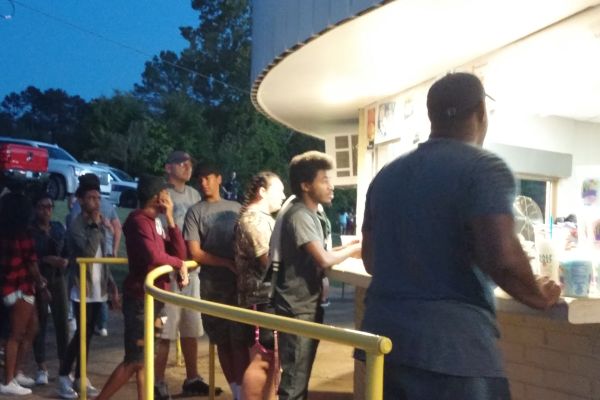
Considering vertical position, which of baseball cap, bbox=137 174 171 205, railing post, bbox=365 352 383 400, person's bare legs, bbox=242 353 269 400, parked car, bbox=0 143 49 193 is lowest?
person's bare legs, bbox=242 353 269 400

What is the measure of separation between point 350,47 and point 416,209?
118 inches

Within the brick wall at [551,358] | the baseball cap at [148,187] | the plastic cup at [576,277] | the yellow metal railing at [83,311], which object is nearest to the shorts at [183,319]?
the yellow metal railing at [83,311]

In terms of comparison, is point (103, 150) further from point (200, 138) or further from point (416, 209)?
point (416, 209)

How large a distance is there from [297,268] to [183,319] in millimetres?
2461

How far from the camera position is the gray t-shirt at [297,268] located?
464cm

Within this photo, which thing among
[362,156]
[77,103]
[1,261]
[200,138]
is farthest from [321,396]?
[77,103]

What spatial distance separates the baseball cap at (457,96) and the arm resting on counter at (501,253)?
1.25 ft

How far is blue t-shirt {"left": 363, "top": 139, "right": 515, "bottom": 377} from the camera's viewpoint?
244 centimetres

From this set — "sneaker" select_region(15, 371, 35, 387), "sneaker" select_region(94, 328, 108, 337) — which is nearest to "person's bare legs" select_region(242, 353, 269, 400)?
"sneaker" select_region(15, 371, 35, 387)

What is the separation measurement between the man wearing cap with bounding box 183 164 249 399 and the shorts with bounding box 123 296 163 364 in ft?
1.86

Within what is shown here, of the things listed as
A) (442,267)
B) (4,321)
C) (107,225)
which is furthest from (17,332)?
(442,267)

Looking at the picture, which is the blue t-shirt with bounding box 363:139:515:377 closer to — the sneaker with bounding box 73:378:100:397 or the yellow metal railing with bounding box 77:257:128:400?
the yellow metal railing with bounding box 77:257:128:400

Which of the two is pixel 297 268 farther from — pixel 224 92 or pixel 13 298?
pixel 224 92

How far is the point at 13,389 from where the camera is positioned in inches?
273
